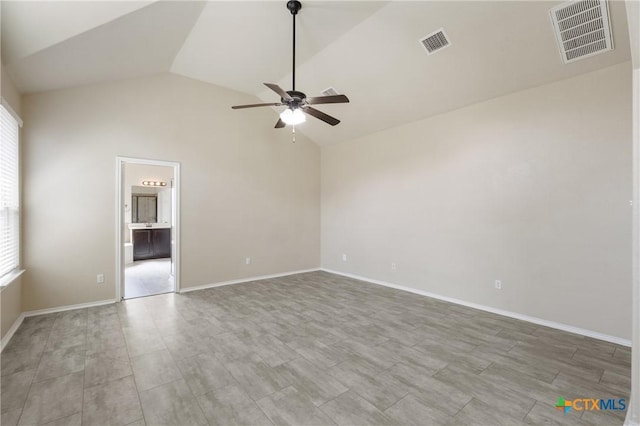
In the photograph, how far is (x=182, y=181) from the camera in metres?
4.94

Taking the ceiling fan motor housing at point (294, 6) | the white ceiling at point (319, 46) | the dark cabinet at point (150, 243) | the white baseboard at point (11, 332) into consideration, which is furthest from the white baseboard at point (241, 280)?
the ceiling fan motor housing at point (294, 6)

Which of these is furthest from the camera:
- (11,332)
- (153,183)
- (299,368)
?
(153,183)

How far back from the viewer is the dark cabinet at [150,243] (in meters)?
7.98

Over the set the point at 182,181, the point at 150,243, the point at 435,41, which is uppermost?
the point at 435,41

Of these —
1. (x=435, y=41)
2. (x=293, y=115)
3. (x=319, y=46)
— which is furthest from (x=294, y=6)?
(x=435, y=41)

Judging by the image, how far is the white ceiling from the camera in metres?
2.72

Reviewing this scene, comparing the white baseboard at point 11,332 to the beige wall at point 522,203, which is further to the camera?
the beige wall at point 522,203

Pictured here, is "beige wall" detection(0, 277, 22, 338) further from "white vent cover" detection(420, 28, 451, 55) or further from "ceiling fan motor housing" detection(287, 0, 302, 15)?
"white vent cover" detection(420, 28, 451, 55)

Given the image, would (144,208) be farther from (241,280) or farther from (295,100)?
(295,100)

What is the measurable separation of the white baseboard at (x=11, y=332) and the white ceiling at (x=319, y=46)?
113 inches

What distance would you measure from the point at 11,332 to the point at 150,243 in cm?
528

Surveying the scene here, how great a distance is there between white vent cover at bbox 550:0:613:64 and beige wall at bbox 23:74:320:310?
4672 mm

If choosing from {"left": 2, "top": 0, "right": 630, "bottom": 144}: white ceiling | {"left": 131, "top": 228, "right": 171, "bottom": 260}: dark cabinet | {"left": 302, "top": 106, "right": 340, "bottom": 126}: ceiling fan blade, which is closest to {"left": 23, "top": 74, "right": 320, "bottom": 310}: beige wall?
{"left": 2, "top": 0, "right": 630, "bottom": 144}: white ceiling

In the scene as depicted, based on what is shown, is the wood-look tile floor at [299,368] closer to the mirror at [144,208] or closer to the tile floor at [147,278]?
the tile floor at [147,278]
